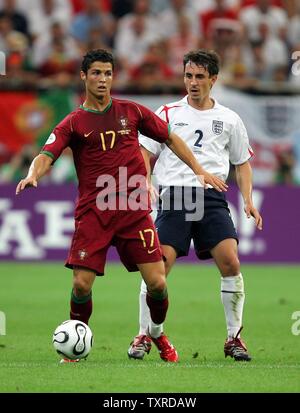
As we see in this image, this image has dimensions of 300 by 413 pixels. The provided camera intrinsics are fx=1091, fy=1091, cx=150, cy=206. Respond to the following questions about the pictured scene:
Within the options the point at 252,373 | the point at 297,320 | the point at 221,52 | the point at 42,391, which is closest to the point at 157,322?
the point at 252,373

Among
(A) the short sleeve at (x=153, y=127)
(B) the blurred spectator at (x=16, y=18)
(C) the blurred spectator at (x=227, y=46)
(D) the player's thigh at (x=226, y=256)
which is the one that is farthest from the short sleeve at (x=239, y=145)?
(B) the blurred spectator at (x=16, y=18)

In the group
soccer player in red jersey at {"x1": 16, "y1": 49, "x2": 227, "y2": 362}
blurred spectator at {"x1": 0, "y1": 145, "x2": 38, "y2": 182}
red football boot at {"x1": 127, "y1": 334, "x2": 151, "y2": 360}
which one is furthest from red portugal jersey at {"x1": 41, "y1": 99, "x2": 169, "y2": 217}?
blurred spectator at {"x1": 0, "y1": 145, "x2": 38, "y2": 182}

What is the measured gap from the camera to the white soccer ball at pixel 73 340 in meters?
8.80

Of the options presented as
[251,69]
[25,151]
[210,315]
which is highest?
[251,69]

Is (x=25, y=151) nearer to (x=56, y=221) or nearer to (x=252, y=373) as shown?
(x=56, y=221)

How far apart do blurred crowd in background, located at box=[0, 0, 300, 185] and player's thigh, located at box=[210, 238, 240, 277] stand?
9464 millimetres

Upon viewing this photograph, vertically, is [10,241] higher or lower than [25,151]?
lower

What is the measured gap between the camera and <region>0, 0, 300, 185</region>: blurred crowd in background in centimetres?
1916

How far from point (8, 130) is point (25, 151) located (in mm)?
471

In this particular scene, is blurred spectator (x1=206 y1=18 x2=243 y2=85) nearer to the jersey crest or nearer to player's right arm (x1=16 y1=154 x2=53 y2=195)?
the jersey crest

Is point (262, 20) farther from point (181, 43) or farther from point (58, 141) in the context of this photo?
point (58, 141)

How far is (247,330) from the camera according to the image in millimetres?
11750

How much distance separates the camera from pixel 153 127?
9.19 m

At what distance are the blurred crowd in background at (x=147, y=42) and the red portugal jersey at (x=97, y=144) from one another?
9.67 meters
